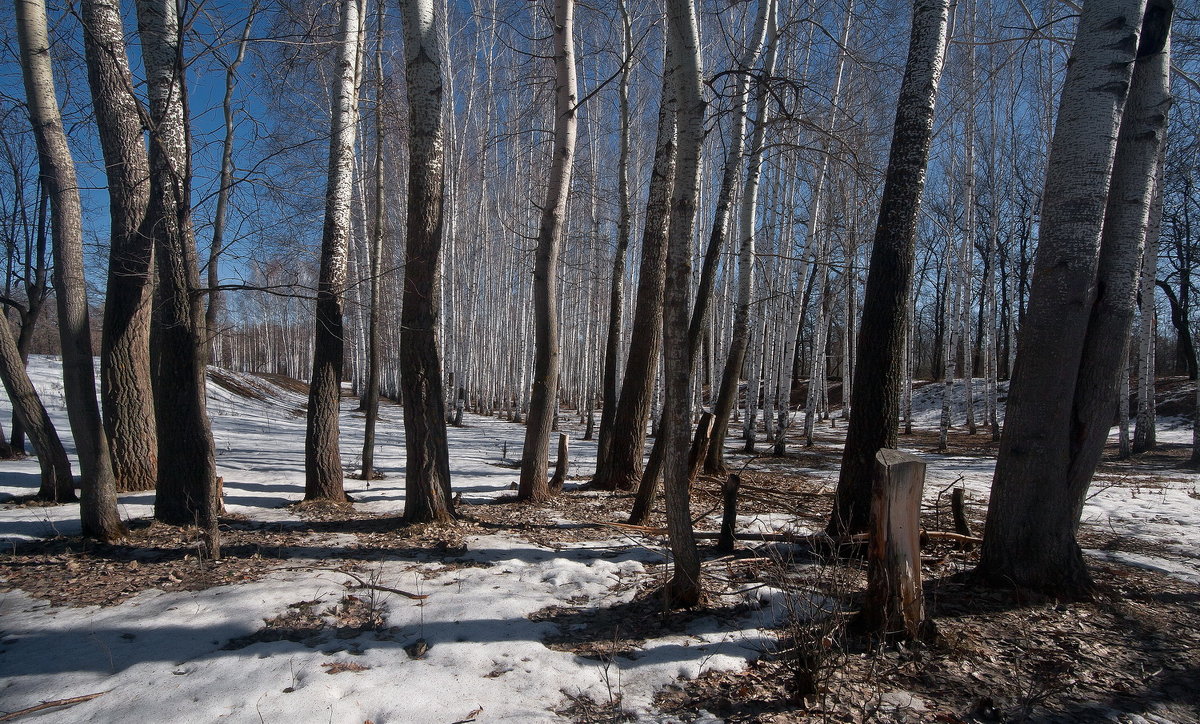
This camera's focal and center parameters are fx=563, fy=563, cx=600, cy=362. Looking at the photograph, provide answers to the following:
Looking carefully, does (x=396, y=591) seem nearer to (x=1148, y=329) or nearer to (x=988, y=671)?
(x=988, y=671)

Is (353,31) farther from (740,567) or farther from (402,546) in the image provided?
(740,567)

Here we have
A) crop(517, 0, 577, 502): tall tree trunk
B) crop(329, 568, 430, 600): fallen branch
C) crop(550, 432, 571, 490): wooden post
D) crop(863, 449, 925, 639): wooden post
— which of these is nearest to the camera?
crop(863, 449, 925, 639): wooden post

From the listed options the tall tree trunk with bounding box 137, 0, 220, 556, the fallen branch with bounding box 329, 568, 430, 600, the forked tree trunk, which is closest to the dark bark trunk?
the fallen branch with bounding box 329, 568, 430, 600

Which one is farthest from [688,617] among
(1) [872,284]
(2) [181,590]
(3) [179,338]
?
(3) [179,338]

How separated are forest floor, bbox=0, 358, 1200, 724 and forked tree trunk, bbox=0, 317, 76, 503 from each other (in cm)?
28

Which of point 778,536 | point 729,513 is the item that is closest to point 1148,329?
point 778,536

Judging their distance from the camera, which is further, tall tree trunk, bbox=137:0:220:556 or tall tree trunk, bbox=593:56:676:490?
tall tree trunk, bbox=593:56:676:490

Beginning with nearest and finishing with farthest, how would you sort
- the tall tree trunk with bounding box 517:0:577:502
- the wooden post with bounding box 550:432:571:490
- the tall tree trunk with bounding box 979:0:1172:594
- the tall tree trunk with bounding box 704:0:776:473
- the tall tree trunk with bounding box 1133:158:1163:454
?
1. the tall tree trunk with bounding box 979:0:1172:594
2. the tall tree trunk with bounding box 517:0:577:502
3. the wooden post with bounding box 550:432:571:490
4. the tall tree trunk with bounding box 704:0:776:473
5. the tall tree trunk with bounding box 1133:158:1163:454

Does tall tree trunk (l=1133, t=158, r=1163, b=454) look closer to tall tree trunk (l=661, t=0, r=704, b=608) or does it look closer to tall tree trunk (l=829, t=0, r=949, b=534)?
tall tree trunk (l=829, t=0, r=949, b=534)

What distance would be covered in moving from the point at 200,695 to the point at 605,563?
8.93ft

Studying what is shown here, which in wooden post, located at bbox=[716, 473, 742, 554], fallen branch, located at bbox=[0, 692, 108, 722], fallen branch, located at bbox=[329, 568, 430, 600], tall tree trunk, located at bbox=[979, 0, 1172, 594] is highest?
tall tree trunk, located at bbox=[979, 0, 1172, 594]

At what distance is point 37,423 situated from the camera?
536 cm

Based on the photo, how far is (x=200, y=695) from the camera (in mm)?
2613

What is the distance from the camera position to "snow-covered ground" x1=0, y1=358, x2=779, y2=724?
8.43 feet
